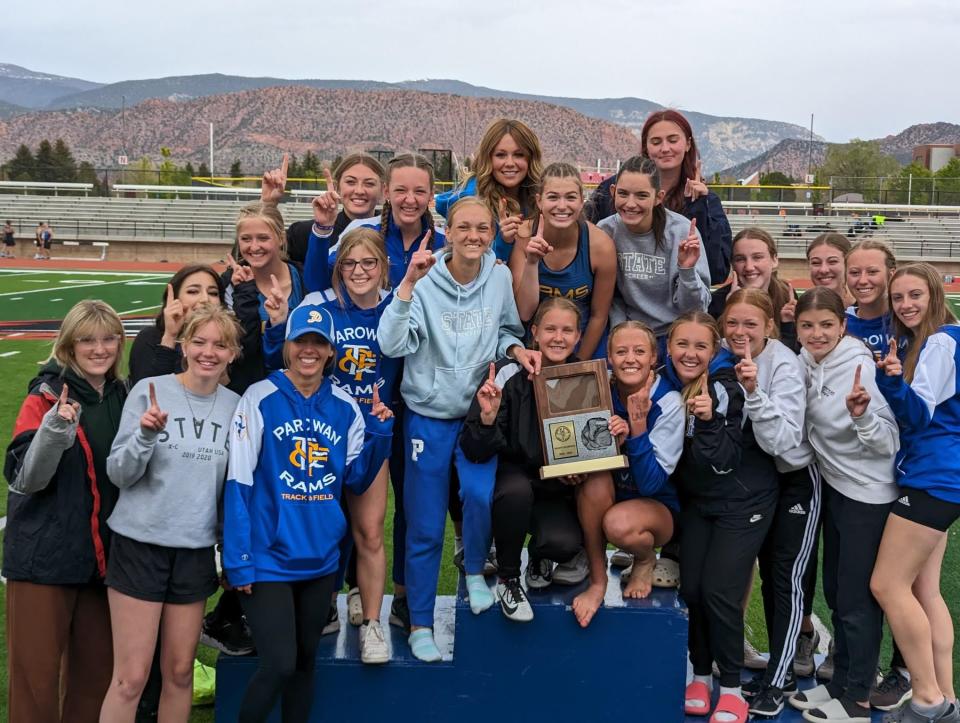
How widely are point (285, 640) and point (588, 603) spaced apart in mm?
1186

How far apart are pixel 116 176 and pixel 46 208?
8180mm

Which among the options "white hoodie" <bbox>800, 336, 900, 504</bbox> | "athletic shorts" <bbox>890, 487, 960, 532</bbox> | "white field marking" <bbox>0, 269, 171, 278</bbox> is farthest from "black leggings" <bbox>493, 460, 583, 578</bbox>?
"white field marking" <bbox>0, 269, 171, 278</bbox>

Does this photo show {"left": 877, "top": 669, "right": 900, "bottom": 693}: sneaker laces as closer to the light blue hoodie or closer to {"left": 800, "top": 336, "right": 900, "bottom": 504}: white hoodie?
{"left": 800, "top": 336, "right": 900, "bottom": 504}: white hoodie

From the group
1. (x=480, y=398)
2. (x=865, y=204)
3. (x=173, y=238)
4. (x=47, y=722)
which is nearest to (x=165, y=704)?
(x=47, y=722)

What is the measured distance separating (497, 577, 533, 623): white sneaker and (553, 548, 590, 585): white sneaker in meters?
0.24

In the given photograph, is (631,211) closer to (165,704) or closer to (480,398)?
(480,398)

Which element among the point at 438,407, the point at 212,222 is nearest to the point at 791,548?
the point at 438,407

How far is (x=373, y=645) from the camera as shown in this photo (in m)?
3.59

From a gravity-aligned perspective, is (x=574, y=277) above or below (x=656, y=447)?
above

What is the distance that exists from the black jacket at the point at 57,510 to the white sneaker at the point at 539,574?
1678 mm

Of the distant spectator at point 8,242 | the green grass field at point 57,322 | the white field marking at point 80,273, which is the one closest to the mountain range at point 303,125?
the distant spectator at point 8,242

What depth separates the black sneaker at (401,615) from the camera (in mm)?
3912

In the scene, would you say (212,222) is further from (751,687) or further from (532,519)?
(751,687)

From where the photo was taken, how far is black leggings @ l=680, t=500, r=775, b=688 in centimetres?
365
